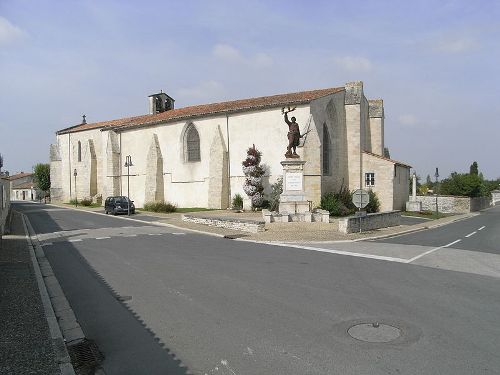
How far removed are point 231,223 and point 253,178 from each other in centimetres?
1038

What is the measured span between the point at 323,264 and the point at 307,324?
16.4ft

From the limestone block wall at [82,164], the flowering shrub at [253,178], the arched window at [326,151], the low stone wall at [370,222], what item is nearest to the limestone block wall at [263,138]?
the flowering shrub at [253,178]

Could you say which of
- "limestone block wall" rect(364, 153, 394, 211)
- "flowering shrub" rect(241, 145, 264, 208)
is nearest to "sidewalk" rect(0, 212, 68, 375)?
"flowering shrub" rect(241, 145, 264, 208)

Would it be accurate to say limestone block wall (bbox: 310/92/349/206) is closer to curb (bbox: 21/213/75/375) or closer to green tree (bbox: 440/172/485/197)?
curb (bbox: 21/213/75/375)

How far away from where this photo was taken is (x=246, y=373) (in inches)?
158

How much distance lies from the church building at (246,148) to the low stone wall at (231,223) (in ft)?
29.4

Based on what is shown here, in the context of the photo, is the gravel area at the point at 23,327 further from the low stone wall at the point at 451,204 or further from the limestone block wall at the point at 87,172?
the low stone wall at the point at 451,204

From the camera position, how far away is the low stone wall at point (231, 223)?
1789 cm

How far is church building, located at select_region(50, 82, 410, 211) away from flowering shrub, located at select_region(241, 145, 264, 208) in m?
0.94

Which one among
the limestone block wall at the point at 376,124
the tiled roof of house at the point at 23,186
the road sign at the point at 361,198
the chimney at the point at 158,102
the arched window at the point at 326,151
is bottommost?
the road sign at the point at 361,198

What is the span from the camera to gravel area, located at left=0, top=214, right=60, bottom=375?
405 centimetres

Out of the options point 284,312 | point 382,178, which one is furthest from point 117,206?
point 284,312

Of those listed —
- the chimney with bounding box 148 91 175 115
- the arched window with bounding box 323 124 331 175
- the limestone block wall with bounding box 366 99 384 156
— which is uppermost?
the chimney with bounding box 148 91 175 115

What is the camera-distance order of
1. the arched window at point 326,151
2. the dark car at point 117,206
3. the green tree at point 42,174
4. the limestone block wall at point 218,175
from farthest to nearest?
the green tree at point 42,174, the limestone block wall at point 218,175, the arched window at point 326,151, the dark car at point 117,206
